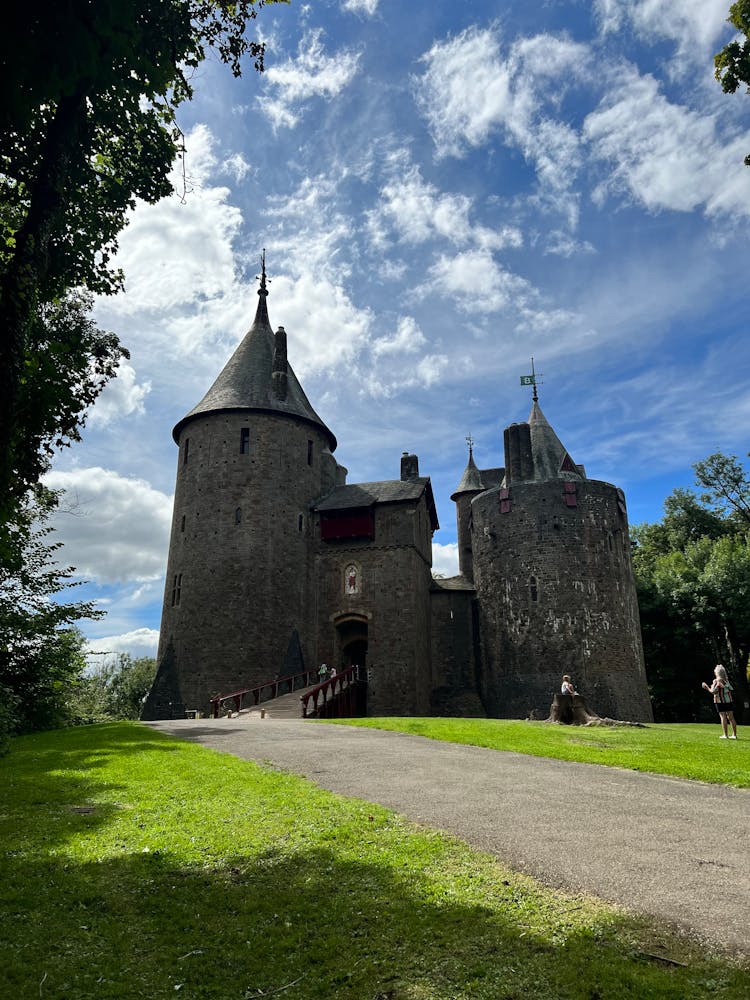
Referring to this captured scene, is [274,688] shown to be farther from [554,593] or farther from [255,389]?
[255,389]

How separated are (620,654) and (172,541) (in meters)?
22.8

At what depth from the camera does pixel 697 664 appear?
4031cm

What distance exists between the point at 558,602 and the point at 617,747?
1914 cm

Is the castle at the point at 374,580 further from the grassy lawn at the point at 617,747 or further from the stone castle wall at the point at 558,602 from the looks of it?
the grassy lawn at the point at 617,747

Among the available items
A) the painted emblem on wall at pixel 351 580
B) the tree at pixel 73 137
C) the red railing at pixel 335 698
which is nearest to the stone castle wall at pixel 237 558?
the painted emblem on wall at pixel 351 580

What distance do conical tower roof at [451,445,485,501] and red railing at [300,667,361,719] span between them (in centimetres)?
1716

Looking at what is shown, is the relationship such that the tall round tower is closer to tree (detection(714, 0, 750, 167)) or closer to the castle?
the castle

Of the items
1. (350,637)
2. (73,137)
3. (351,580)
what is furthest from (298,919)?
(350,637)

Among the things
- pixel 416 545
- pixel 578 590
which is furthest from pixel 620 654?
pixel 416 545

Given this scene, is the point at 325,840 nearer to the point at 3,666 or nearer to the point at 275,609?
the point at 3,666

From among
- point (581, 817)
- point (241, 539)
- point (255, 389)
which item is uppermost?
point (255, 389)

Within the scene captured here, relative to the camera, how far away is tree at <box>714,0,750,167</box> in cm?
1075

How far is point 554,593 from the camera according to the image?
3281cm

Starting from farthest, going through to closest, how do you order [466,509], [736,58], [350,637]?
[466,509] → [350,637] → [736,58]
